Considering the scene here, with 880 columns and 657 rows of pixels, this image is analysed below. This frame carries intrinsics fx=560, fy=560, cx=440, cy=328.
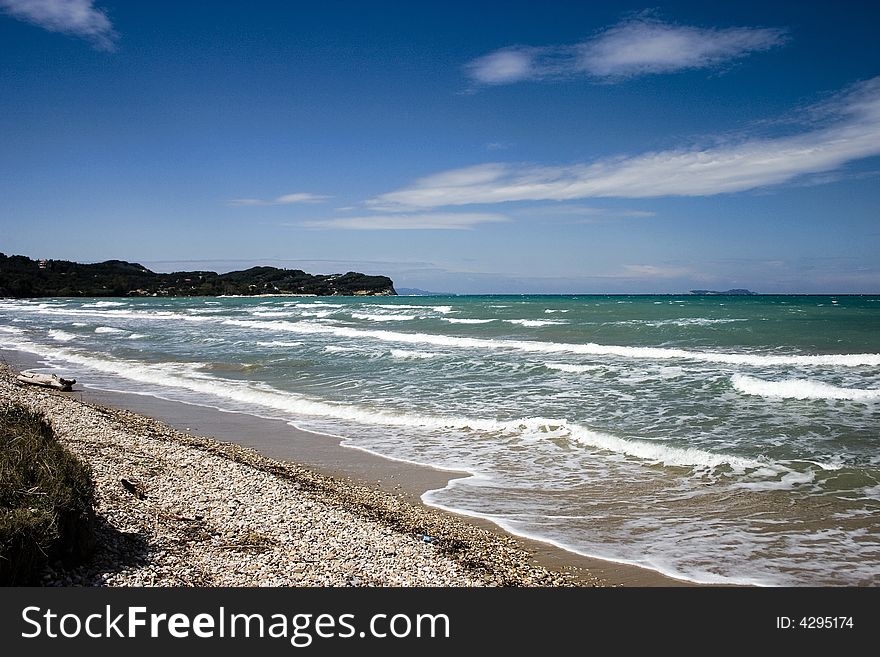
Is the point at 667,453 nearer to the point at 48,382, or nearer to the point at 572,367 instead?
the point at 572,367

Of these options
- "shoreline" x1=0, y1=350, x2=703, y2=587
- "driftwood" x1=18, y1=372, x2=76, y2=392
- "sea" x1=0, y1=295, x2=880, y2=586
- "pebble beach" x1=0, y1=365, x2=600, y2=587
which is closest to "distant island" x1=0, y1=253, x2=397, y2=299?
"sea" x1=0, y1=295, x2=880, y2=586

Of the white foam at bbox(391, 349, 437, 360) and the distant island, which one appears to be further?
the distant island

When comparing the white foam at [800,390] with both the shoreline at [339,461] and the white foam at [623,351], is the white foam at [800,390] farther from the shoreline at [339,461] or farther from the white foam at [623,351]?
the shoreline at [339,461]

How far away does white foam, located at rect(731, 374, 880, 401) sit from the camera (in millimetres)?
13977

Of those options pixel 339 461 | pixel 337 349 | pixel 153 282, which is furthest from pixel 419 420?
pixel 153 282

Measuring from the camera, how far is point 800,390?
14719 millimetres

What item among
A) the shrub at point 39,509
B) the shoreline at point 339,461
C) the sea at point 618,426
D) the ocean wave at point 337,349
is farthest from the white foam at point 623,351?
the shrub at point 39,509

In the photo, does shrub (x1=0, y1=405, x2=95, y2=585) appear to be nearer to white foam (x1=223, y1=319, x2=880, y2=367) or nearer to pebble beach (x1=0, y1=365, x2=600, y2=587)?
pebble beach (x1=0, y1=365, x2=600, y2=587)

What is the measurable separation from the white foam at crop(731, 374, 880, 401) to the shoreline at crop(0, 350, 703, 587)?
1026cm

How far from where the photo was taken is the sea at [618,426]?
6156 mm

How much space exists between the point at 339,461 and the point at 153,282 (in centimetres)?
15551
